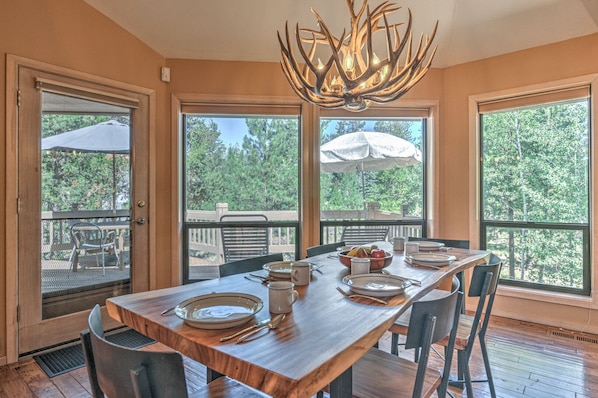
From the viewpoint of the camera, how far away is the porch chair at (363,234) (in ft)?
12.2

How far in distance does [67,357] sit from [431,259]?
2.65 m

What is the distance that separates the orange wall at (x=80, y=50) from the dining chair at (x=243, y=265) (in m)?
1.77

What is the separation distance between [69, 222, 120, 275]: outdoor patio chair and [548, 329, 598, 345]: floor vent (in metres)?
3.91

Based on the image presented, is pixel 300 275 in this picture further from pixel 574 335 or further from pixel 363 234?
pixel 574 335

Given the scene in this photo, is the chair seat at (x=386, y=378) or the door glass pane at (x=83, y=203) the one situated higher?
the door glass pane at (x=83, y=203)

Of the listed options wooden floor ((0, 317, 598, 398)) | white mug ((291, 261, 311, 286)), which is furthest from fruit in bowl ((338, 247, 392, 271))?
wooden floor ((0, 317, 598, 398))

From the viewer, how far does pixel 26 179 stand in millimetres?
→ 2523

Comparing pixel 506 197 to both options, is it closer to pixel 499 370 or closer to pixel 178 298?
pixel 499 370

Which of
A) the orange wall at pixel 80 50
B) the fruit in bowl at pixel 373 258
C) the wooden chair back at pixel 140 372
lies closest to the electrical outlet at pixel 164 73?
the orange wall at pixel 80 50

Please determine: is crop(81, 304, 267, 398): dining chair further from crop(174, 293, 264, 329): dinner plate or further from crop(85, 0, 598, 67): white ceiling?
crop(85, 0, 598, 67): white ceiling

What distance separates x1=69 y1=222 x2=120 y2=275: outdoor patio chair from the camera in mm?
2867

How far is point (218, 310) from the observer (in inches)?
47.2

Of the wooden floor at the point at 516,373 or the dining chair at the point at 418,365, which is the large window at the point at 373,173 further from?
the dining chair at the point at 418,365

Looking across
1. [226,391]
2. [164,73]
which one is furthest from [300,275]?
[164,73]
